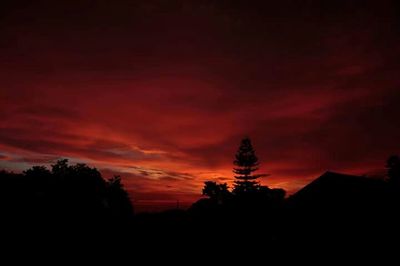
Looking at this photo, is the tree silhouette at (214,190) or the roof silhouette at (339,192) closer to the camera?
the roof silhouette at (339,192)

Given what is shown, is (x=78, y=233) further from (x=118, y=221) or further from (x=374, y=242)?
(x=374, y=242)

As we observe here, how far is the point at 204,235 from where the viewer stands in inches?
1123

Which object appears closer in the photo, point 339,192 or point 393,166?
point 339,192

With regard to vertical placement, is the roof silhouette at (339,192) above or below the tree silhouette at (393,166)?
below

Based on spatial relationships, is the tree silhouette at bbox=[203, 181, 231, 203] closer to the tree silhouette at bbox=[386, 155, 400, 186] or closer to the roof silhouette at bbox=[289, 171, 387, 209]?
the tree silhouette at bbox=[386, 155, 400, 186]

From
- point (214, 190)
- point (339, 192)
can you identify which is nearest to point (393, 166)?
point (214, 190)

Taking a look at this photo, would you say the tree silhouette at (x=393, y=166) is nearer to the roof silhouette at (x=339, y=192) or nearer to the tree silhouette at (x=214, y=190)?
the tree silhouette at (x=214, y=190)

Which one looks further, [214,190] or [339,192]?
[214,190]

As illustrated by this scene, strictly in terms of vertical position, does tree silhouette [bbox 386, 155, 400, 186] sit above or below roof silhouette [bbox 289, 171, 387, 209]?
above

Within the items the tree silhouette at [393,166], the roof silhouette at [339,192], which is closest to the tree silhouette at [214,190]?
the tree silhouette at [393,166]

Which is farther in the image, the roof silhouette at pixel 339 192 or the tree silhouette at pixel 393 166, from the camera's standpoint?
the tree silhouette at pixel 393 166

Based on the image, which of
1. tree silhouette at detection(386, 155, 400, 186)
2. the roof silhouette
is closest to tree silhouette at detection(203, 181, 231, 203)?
tree silhouette at detection(386, 155, 400, 186)

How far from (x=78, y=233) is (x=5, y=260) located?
5447 millimetres

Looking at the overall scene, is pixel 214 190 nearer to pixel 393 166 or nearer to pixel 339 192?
pixel 393 166
